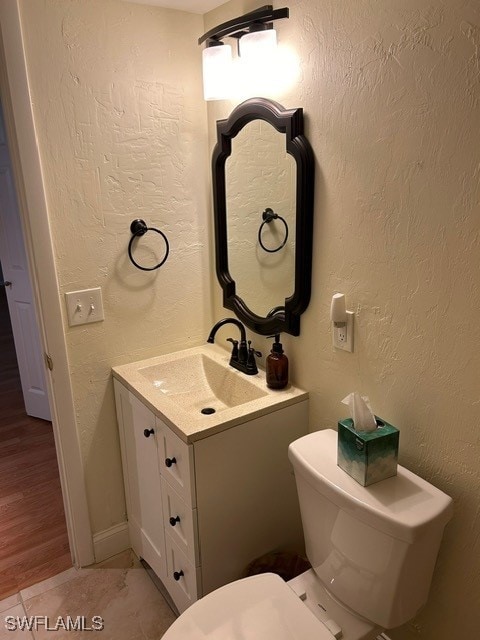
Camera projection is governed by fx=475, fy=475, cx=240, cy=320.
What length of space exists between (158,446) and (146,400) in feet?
0.53

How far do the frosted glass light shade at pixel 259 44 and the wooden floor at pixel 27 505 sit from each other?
2.06 metres

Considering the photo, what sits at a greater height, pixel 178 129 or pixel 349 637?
pixel 178 129

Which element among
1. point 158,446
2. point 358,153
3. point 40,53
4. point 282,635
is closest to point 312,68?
point 358,153

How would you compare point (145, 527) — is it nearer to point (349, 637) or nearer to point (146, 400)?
point (146, 400)

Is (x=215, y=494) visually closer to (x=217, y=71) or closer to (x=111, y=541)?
(x=111, y=541)

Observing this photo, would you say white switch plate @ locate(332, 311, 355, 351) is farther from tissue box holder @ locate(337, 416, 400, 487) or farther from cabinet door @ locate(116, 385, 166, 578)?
cabinet door @ locate(116, 385, 166, 578)

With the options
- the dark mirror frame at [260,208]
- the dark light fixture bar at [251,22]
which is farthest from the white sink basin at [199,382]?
the dark light fixture bar at [251,22]

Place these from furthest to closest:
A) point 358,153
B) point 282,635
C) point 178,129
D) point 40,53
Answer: point 178,129
point 40,53
point 358,153
point 282,635

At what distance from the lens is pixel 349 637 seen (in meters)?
1.22

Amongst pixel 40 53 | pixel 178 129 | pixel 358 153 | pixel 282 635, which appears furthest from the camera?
pixel 178 129

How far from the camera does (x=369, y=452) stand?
1.17 m

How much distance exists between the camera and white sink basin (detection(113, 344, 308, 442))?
146cm

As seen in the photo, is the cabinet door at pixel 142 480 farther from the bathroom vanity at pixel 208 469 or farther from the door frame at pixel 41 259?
the door frame at pixel 41 259

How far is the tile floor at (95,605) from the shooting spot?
169 cm
